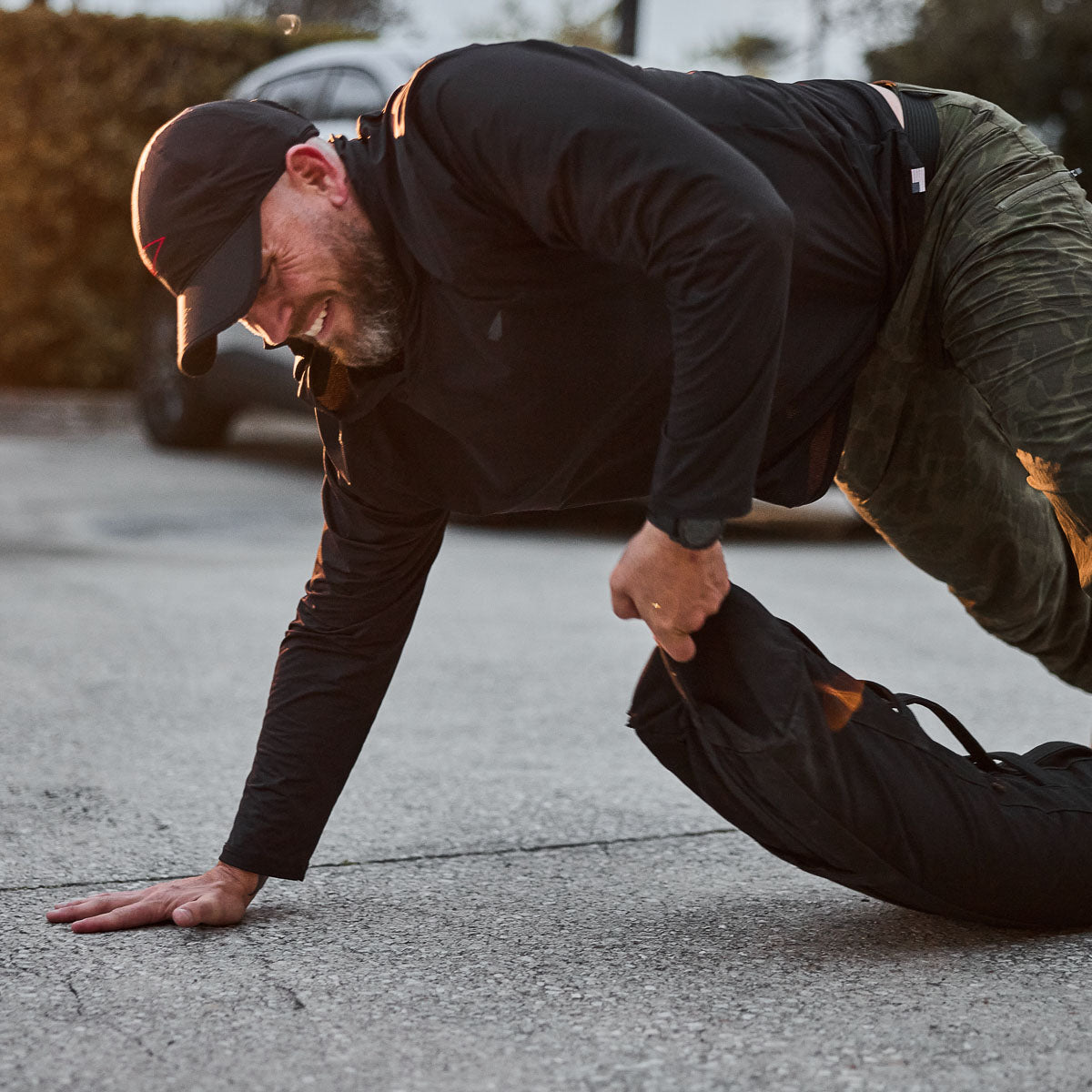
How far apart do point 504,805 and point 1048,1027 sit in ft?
4.20

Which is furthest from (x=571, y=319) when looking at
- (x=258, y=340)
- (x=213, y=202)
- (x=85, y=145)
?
(x=85, y=145)

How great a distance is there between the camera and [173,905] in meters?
2.23

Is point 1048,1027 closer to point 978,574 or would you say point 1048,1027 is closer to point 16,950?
point 978,574

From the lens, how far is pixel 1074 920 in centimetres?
219

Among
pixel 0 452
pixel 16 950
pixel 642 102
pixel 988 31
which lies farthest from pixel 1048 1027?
pixel 988 31

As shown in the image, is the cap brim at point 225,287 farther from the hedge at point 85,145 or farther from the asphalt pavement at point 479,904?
the hedge at point 85,145

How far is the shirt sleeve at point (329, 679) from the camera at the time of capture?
7.34 ft

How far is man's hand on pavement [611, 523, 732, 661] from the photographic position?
183cm

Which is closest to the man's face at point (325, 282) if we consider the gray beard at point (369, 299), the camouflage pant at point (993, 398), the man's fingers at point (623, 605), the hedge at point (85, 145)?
the gray beard at point (369, 299)

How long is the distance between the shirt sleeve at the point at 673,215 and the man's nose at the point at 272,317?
322 mm

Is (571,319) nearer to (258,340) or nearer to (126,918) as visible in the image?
(126,918)

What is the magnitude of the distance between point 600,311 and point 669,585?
0.39 m

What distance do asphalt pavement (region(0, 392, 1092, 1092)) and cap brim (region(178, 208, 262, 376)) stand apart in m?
0.83

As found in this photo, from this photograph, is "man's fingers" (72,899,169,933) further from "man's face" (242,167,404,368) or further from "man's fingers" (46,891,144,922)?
"man's face" (242,167,404,368)
